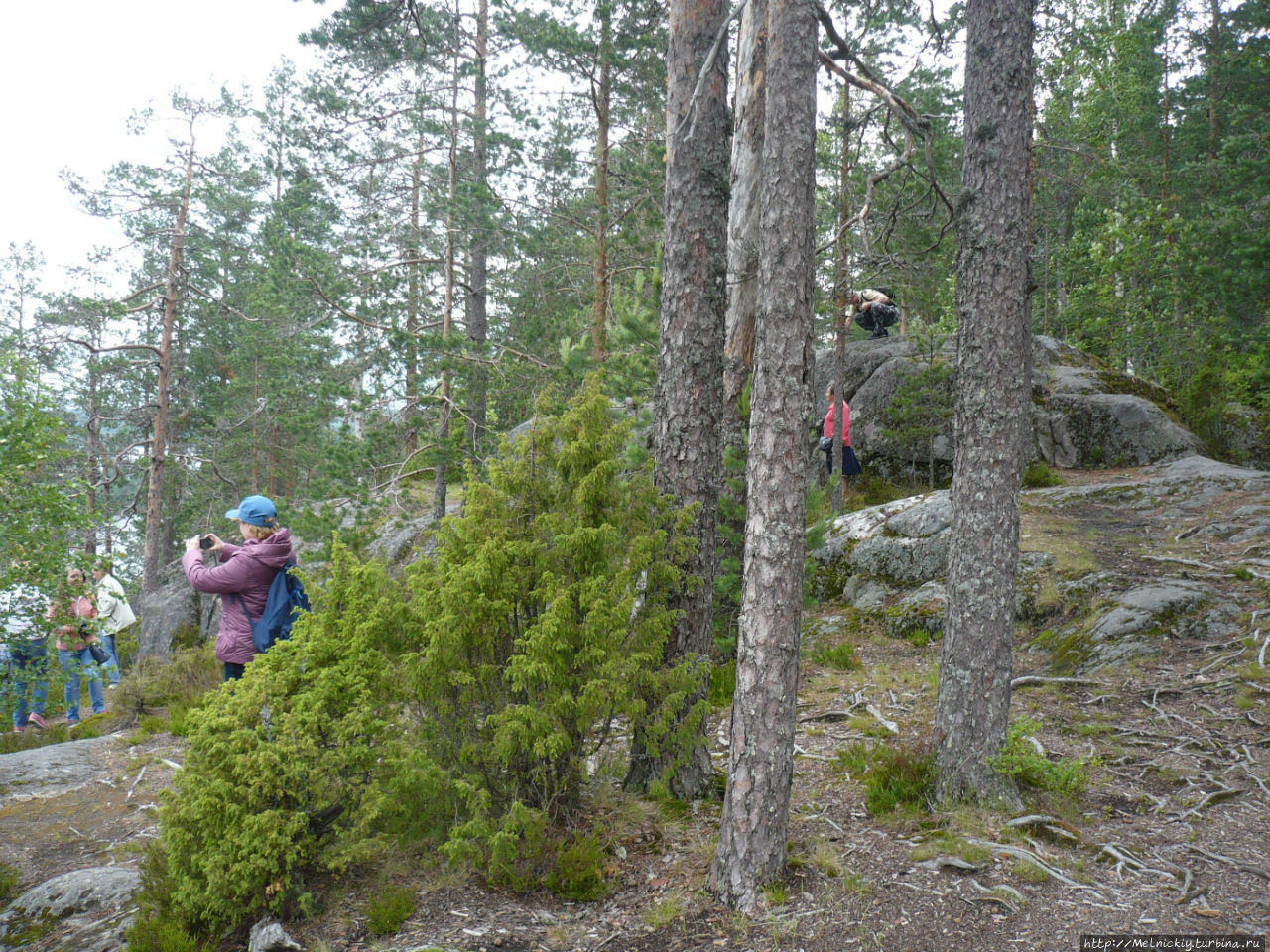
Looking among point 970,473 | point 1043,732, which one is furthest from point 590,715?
→ point 1043,732

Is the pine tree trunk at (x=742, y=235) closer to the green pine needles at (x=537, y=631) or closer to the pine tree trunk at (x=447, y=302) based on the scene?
the green pine needles at (x=537, y=631)

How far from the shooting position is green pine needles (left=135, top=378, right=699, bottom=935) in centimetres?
352

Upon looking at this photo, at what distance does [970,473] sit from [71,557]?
6.90 meters

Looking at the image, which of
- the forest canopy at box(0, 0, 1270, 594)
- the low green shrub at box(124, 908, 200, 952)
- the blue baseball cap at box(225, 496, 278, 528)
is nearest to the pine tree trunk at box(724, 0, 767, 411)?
the forest canopy at box(0, 0, 1270, 594)

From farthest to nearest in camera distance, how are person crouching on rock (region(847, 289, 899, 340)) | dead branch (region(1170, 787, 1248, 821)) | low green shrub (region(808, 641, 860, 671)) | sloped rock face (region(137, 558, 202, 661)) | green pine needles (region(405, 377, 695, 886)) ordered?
sloped rock face (region(137, 558, 202, 661)) < person crouching on rock (region(847, 289, 899, 340)) < low green shrub (region(808, 641, 860, 671)) < dead branch (region(1170, 787, 1248, 821)) < green pine needles (region(405, 377, 695, 886))

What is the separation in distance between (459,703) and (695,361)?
8.41ft

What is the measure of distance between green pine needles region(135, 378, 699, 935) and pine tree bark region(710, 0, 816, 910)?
67 cm

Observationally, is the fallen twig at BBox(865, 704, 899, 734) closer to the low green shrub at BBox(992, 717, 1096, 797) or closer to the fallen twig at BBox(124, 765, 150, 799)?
the low green shrub at BBox(992, 717, 1096, 797)

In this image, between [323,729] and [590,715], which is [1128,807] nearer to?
[590,715]

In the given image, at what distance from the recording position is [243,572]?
4840mm

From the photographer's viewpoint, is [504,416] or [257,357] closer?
[504,416]

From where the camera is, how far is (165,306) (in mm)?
16047

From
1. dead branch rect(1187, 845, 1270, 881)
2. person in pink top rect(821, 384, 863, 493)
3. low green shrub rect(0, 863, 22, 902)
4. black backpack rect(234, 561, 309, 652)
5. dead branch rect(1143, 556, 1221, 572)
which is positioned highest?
person in pink top rect(821, 384, 863, 493)

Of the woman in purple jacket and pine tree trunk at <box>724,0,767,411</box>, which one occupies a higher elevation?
pine tree trunk at <box>724,0,767,411</box>
